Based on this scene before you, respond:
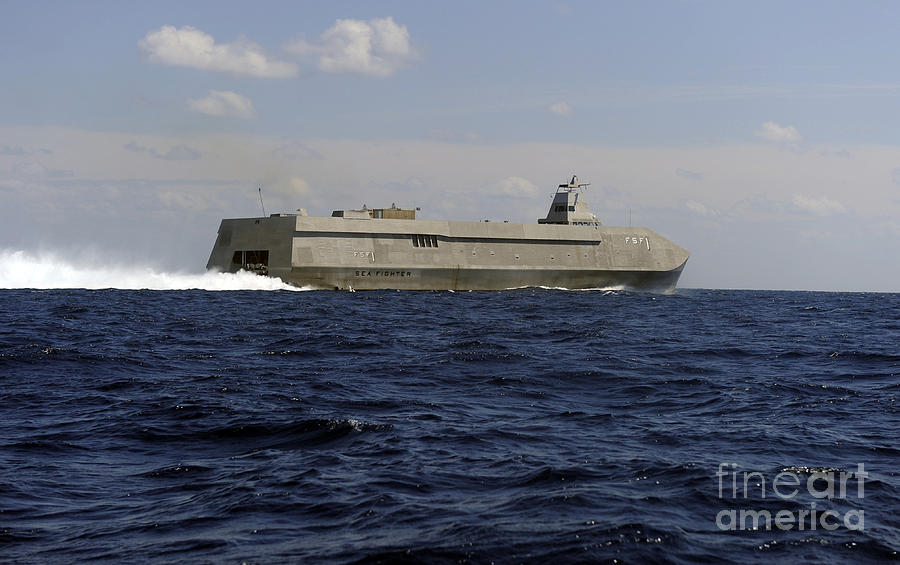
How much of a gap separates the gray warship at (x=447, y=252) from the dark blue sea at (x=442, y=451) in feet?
90.8

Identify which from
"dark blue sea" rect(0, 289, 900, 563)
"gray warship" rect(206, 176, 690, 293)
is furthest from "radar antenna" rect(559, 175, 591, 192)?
"dark blue sea" rect(0, 289, 900, 563)

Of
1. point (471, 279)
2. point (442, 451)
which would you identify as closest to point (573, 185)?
point (471, 279)

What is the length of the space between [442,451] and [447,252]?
146 ft

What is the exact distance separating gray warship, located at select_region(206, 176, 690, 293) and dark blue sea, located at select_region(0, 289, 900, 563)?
1090 inches

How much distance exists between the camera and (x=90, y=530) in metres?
8.45

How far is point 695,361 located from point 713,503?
40.6 ft

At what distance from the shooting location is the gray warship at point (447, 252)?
52156mm

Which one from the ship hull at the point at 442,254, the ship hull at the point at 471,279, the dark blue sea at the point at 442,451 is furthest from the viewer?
the ship hull at the point at 471,279

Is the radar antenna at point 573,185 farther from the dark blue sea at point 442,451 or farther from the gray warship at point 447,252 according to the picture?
the dark blue sea at point 442,451

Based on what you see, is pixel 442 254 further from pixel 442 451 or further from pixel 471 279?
pixel 442 451

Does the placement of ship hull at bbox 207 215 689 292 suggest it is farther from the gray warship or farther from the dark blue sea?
the dark blue sea

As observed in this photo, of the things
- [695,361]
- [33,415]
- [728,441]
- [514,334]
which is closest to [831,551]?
[728,441]

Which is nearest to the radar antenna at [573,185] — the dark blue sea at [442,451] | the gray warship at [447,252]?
the gray warship at [447,252]

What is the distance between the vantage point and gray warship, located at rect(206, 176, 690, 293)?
52.2 m
